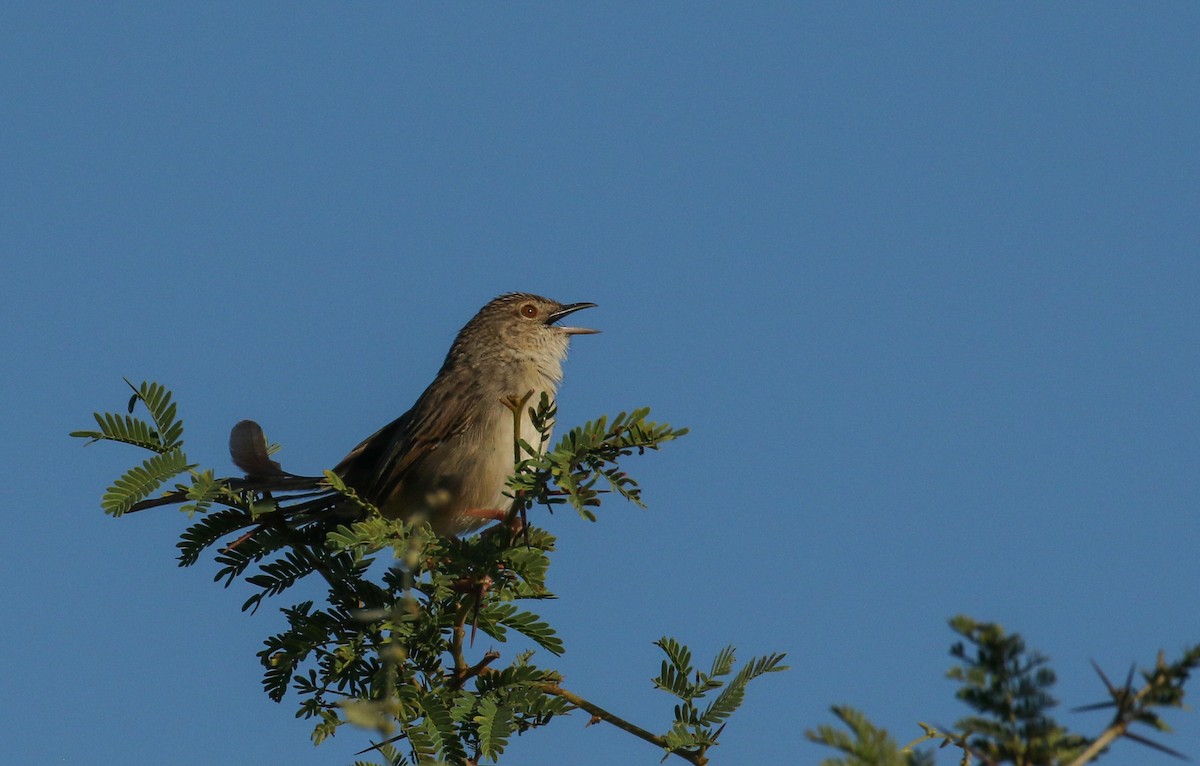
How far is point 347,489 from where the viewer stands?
456 centimetres

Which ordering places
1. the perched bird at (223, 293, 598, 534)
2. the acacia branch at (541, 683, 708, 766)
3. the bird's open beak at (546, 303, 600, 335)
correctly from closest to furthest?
the acacia branch at (541, 683, 708, 766) → the perched bird at (223, 293, 598, 534) → the bird's open beak at (546, 303, 600, 335)

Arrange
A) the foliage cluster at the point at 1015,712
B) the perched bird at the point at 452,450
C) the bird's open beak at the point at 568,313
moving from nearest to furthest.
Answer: the foliage cluster at the point at 1015,712, the perched bird at the point at 452,450, the bird's open beak at the point at 568,313

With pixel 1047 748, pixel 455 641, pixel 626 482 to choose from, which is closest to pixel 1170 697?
pixel 1047 748

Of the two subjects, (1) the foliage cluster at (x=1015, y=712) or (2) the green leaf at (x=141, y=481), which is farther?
(2) the green leaf at (x=141, y=481)

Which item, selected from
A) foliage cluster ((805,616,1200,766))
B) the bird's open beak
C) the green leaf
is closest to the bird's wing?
the bird's open beak

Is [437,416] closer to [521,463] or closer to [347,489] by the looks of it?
[347,489]

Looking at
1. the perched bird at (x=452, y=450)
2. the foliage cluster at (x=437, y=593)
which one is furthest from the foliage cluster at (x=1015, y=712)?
the perched bird at (x=452, y=450)

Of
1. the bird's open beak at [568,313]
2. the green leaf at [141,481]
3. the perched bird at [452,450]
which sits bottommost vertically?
the green leaf at [141,481]

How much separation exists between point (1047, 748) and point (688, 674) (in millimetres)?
2477

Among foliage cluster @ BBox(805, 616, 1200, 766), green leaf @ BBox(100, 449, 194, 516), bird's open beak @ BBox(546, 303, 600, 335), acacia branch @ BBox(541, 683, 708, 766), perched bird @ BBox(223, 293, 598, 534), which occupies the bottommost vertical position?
foliage cluster @ BBox(805, 616, 1200, 766)

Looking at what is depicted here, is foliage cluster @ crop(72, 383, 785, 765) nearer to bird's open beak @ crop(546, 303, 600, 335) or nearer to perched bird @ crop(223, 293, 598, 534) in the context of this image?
perched bird @ crop(223, 293, 598, 534)

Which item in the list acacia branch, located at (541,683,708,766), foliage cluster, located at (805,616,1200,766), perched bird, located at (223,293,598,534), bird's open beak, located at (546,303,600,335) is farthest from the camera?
bird's open beak, located at (546,303,600,335)

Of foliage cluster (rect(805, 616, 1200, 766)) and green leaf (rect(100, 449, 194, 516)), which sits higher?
green leaf (rect(100, 449, 194, 516))

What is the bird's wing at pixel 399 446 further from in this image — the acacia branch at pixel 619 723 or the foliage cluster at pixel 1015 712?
the foliage cluster at pixel 1015 712
